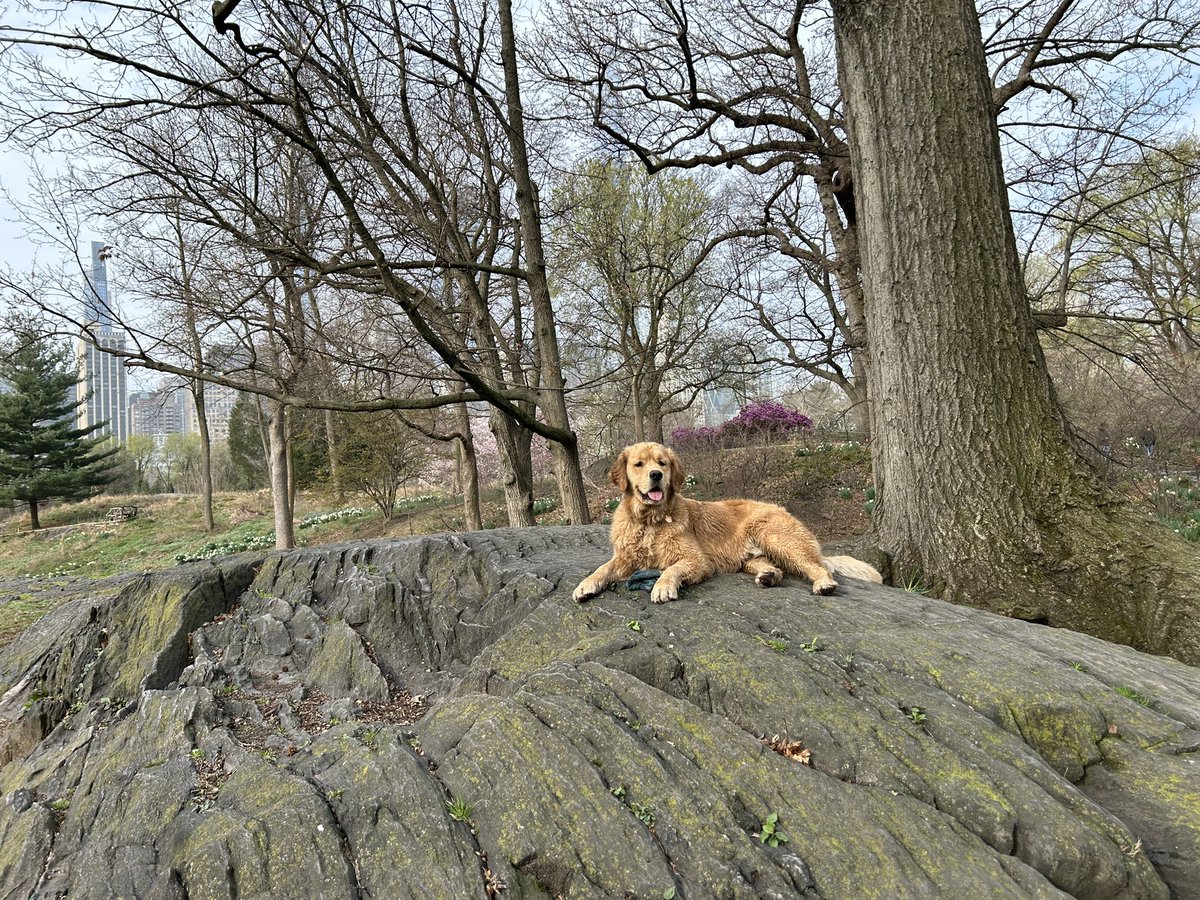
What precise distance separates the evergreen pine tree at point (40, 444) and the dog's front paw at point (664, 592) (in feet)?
128

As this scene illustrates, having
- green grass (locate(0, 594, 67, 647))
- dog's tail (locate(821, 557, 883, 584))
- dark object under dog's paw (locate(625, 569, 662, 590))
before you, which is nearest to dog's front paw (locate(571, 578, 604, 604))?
dark object under dog's paw (locate(625, 569, 662, 590))

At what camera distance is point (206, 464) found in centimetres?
2411

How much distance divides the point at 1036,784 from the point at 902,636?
1026 millimetres

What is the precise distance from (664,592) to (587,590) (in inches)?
20.9

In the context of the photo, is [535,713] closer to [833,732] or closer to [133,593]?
[833,732]

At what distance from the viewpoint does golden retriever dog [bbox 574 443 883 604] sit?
13.7 feet

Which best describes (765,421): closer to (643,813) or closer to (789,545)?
(789,545)

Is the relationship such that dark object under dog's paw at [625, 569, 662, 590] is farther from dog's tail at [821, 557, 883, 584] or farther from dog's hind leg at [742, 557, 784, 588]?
dog's tail at [821, 557, 883, 584]

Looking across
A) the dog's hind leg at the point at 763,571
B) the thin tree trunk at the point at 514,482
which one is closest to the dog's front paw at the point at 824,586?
the dog's hind leg at the point at 763,571

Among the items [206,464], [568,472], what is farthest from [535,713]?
[206,464]

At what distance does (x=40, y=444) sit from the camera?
3416 centimetres

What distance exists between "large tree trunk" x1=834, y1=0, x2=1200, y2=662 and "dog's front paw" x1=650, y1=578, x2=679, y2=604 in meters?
2.35

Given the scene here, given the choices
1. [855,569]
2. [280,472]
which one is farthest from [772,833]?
[280,472]

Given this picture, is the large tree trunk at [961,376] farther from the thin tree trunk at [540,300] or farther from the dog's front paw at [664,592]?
the thin tree trunk at [540,300]
